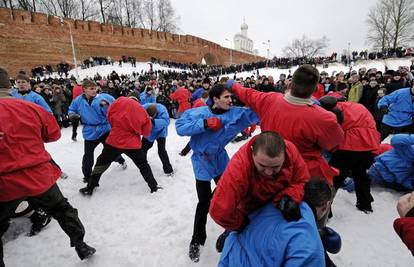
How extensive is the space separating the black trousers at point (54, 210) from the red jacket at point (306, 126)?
215cm

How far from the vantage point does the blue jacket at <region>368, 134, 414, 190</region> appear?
3963mm

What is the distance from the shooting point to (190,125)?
9.87 ft

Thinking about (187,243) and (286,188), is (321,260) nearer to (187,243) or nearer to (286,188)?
(286,188)

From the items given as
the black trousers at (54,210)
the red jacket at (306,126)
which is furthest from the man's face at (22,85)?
the red jacket at (306,126)

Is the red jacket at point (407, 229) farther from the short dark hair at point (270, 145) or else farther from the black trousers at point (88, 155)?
the black trousers at point (88, 155)

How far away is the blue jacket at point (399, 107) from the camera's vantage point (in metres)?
5.44

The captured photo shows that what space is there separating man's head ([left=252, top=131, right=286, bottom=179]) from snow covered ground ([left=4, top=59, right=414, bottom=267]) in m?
1.84

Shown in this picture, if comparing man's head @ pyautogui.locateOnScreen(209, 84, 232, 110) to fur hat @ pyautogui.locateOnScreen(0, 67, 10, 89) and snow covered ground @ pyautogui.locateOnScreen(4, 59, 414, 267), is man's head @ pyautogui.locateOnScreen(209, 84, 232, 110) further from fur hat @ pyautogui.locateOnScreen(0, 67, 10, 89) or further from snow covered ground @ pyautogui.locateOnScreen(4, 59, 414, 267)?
fur hat @ pyautogui.locateOnScreen(0, 67, 10, 89)

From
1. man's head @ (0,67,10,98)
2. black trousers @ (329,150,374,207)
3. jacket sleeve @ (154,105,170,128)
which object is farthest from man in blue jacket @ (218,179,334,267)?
jacket sleeve @ (154,105,170,128)

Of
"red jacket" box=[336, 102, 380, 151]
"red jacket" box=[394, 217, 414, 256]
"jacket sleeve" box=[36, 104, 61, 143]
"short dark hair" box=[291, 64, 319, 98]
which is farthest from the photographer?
"red jacket" box=[336, 102, 380, 151]

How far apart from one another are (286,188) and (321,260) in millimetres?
452

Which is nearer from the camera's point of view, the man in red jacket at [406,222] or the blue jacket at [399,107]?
the man in red jacket at [406,222]

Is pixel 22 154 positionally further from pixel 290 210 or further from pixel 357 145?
pixel 357 145

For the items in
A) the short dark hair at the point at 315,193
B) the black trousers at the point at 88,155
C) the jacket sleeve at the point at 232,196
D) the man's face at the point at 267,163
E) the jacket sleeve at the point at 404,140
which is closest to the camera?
the man's face at the point at 267,163
